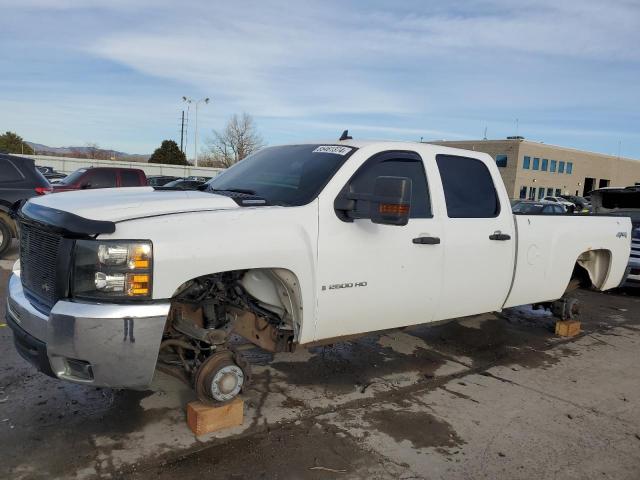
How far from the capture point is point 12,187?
33.2 ft

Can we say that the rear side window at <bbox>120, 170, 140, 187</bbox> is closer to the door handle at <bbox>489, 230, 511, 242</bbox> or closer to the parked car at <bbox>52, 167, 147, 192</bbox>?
the parked car at <bbox>52, 167, 147, 192</bbox>

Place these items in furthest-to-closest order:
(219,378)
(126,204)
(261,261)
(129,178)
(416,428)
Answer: (129,178) → (416,428) → (219,378) → (261,261) → (126,204)

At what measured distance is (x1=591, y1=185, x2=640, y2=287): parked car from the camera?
29.6 feet

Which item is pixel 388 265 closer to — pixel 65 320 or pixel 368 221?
pixel 368 221

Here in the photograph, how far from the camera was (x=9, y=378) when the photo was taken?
14.1 feet

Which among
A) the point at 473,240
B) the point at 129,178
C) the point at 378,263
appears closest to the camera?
the point at 378,263

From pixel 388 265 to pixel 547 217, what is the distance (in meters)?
2.34

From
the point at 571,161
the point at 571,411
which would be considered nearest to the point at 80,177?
the point at 571,411

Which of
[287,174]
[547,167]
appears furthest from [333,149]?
[547,167]

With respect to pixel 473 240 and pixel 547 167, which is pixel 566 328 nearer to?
pixel 473 240

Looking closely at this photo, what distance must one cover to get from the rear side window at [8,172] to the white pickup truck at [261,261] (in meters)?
7.29

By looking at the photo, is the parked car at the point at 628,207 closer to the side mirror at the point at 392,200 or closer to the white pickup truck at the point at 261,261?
the white pickup truck at the point at 261,261

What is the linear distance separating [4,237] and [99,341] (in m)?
8.62

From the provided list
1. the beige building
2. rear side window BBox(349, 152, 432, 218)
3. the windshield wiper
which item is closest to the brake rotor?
the windshield wiper
